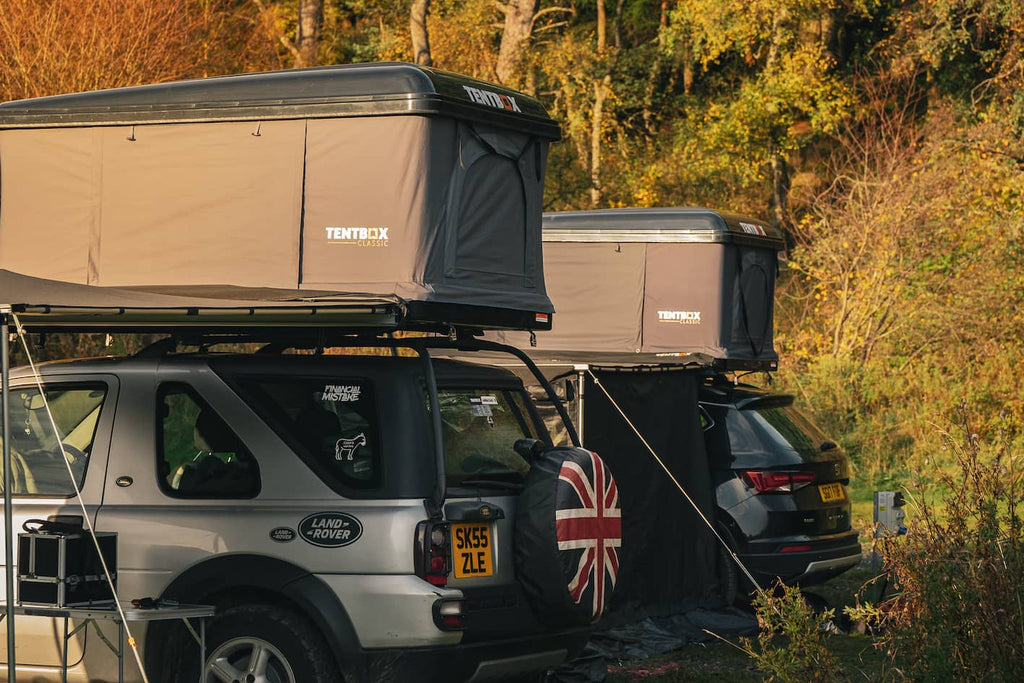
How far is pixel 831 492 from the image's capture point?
34.6ft

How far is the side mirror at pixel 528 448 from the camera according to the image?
6.75 m

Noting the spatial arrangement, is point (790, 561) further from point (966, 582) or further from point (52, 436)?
point (52, 436)

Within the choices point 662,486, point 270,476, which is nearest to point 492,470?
point 270,476

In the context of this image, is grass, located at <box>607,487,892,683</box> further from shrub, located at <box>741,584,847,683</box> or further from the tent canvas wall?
shrub, located at <box>741,584,847,683</box>

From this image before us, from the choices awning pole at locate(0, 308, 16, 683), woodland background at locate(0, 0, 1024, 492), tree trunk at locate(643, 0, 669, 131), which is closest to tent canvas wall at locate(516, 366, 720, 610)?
awning pole at locate(0, 308, 16, 683)

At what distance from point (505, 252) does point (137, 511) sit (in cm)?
290

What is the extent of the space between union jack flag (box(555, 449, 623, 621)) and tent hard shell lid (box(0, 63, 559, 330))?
1.16m

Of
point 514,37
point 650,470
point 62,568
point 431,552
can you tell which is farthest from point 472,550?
point 514,37

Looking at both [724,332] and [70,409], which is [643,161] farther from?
[70,409]

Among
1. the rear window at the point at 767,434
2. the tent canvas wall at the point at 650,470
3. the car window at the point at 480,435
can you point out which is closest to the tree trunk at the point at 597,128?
the rear window at the point at 767,434

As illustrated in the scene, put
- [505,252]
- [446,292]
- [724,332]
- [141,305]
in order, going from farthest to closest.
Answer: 1. [724,332]
2. [505,252]
3. [446,292]
4. [141,305]

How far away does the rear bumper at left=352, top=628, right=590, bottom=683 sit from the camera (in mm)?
5996

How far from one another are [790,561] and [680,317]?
409cm

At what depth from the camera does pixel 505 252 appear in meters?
8.38
